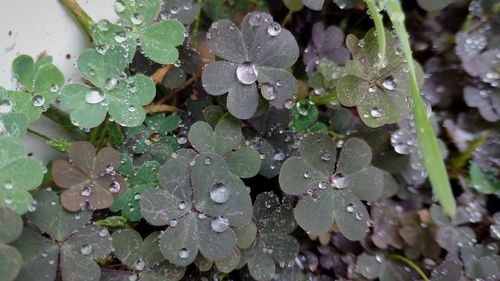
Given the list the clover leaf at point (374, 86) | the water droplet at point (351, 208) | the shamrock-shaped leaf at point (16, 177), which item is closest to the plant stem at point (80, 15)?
the shamrock-shaped leaf at point (16, 177)

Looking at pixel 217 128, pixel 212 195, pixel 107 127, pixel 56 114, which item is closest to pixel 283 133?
pixel 217 128

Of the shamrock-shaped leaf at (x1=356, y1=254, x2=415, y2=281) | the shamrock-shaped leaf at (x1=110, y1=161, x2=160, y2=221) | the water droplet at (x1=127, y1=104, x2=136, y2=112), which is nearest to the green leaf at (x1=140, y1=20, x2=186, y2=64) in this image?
the water droplet at (x1=127, y1=104, x2=136, y2=112)

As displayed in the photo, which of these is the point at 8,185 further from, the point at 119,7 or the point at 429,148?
the point at 429,148

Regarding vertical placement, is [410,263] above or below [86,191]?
below

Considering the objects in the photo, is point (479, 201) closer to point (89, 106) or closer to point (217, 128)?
point (217, 128)

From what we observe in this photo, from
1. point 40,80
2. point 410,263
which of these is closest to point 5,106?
point 40,80

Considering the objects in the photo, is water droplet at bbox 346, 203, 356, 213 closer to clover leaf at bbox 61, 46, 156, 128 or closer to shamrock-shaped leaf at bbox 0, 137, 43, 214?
clover leaf at bbox 61, 46, 156, 128

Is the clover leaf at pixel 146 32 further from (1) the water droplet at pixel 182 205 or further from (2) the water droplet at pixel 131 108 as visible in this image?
(1) the water droplet at pixel 182 205
